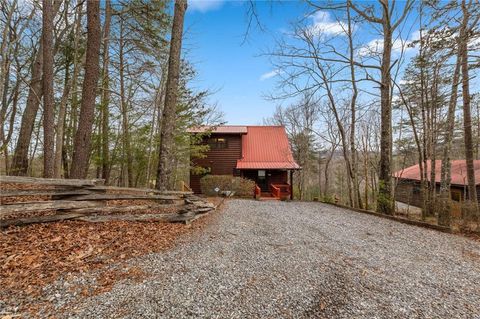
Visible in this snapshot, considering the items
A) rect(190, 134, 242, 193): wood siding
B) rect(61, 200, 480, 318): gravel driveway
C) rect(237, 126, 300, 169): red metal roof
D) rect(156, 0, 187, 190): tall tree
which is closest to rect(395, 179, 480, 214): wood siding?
rect(237, 126, 300, 169): red metal roof

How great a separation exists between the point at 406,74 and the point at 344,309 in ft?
42.3

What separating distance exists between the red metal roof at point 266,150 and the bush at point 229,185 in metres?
2.26

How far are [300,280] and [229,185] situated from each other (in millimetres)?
9326

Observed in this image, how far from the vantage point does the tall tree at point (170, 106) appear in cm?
561

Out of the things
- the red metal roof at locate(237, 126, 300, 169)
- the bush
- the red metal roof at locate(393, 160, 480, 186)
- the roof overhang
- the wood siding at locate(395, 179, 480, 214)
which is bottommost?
the wood siding at locate(395, 179, 480, 214)

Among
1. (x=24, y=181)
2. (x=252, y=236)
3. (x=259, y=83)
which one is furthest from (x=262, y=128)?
(x=24, y=181)

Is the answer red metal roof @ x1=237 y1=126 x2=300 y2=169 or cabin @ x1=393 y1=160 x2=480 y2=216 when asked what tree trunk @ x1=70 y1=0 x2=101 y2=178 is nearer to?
red metal roof @ x1=237 y1=126 x2=300 y2=169

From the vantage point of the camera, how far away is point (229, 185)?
12.0m

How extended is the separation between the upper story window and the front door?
311cm

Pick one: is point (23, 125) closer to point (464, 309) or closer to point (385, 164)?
point (464, 309)

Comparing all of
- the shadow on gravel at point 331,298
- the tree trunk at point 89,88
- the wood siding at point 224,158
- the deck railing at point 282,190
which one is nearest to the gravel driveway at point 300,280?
the shadow on gravel at point 331,298

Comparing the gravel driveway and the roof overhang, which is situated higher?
the roof overhang

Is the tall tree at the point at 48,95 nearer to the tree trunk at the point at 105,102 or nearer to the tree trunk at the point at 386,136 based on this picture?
the tree trunk at the point at 105,102

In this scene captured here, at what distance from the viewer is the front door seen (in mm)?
15055
